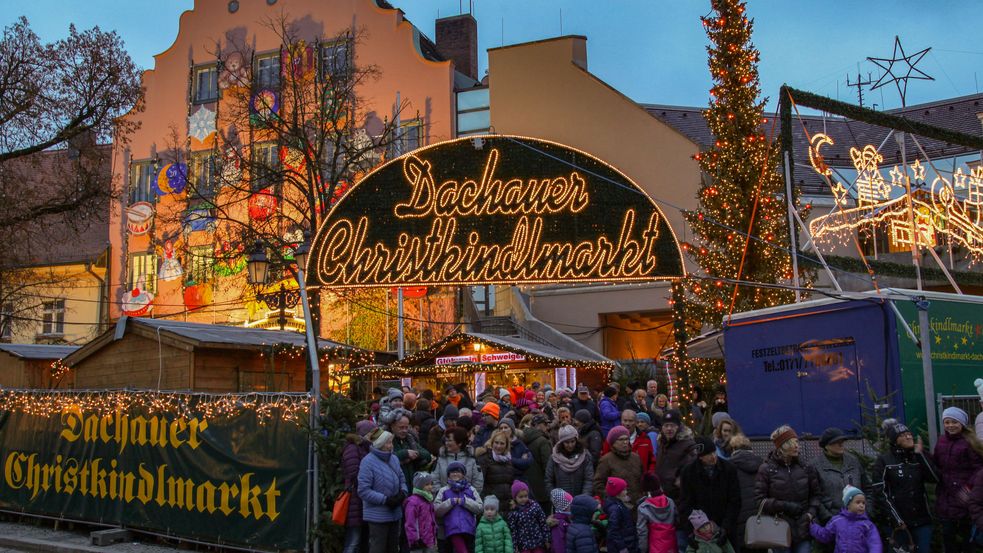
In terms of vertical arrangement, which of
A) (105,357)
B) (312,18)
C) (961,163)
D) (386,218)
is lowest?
(105,357)

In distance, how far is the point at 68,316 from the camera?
43438mm

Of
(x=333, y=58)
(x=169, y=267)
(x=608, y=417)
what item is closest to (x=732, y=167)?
(x=608, y=417)

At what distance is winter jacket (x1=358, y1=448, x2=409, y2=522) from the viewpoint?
11.5m

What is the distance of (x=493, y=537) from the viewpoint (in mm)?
11000

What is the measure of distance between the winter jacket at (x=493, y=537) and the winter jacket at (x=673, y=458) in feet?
6.11

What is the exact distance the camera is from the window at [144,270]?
41094mm

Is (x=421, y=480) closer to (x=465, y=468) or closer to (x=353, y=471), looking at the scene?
(x=465, y=468)

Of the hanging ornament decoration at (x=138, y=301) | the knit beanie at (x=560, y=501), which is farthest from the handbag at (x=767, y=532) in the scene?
the hanging ornament decoration at (x=138, y=301)

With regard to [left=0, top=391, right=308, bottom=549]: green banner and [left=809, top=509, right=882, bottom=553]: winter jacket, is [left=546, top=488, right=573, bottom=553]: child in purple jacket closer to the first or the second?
[left=809, top=509, right=882, bottom=553]: winter jacket

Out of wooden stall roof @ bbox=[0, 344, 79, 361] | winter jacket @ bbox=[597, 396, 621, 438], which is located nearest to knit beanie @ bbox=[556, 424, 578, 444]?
winter jacket @ bbox=[597, 396, 621, 438]

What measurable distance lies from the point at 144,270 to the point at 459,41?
1608 centimetres

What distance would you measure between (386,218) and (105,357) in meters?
8.29

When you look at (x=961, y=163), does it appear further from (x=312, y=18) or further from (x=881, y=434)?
(x=312, y=18)

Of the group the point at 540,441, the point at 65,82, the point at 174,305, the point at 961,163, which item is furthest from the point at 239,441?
the point at 174,305
